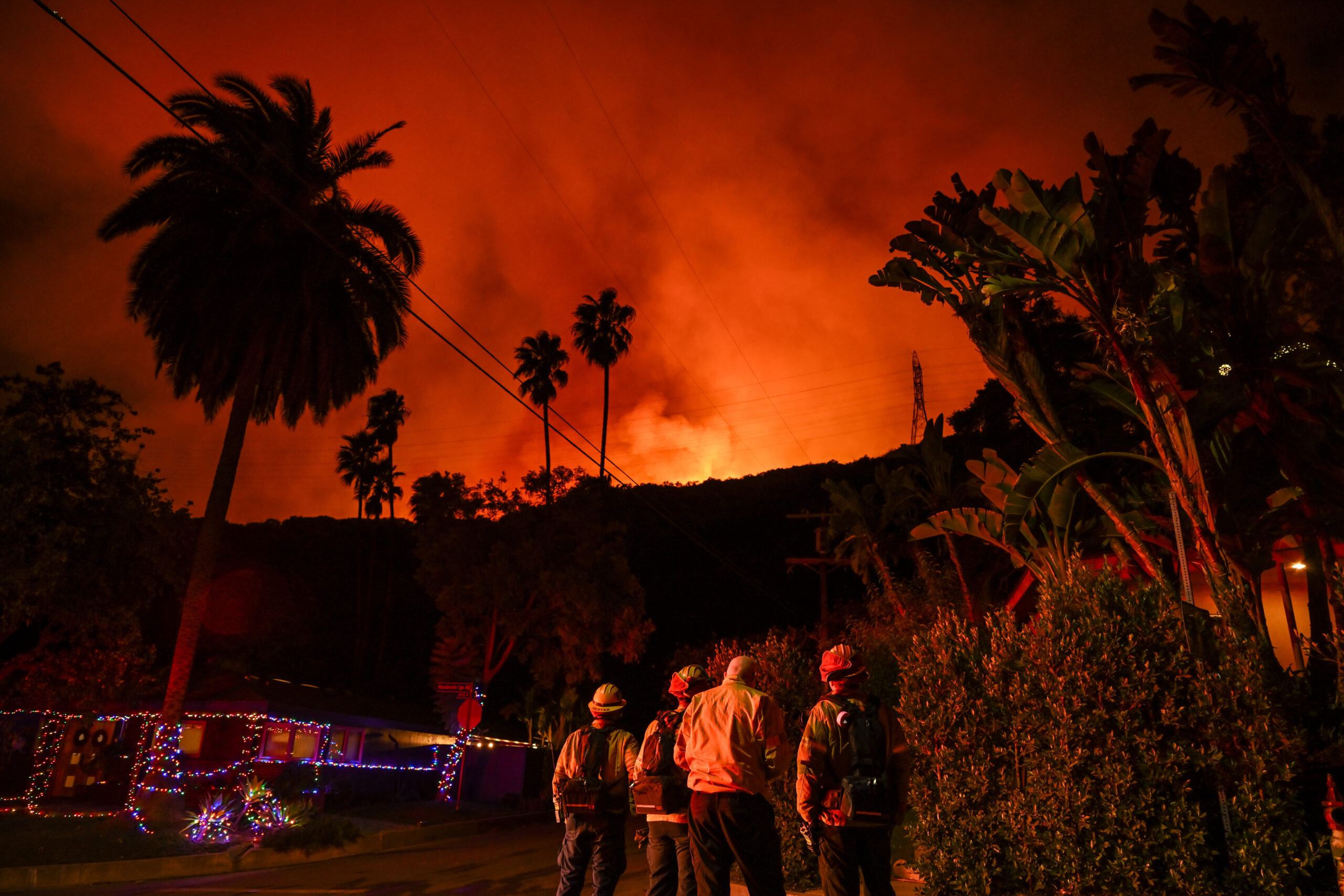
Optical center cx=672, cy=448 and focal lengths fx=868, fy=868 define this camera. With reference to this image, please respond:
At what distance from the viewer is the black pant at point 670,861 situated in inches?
243

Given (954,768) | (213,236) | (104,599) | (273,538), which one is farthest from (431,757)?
(273,538)

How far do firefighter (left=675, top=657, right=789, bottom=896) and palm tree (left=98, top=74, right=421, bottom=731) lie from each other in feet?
53.2

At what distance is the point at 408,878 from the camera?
37.1 feet

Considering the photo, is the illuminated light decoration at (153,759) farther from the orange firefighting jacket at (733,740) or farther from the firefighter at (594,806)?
the orange firefighting jacket at (733,740)

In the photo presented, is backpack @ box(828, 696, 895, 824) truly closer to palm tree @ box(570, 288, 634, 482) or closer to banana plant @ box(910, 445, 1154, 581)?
banana plant @ box(910, 445, 1154, 581)

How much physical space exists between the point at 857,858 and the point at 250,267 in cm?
1928

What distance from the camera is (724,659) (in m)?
11.1

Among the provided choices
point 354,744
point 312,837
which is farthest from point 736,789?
point 354,744

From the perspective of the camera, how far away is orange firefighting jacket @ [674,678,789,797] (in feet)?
16.7

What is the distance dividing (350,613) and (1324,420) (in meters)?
52.3

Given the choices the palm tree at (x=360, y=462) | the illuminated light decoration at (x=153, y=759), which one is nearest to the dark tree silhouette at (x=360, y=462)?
the palm tree at (x=360, y=462)

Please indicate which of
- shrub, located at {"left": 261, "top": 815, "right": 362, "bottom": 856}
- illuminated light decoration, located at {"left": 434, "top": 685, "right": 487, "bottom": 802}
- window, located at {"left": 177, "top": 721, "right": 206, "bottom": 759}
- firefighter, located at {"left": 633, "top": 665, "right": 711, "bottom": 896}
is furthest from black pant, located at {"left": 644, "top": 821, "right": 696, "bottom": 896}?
illuminated light decoration, located at {"left": 434, "top": 685, "right": 487, "bottom": 802}

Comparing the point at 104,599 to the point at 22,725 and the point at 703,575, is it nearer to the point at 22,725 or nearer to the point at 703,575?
the point at 22,725

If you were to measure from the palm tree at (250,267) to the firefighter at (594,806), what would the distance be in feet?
48.3
